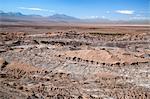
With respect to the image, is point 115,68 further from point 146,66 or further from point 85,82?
point 85,82

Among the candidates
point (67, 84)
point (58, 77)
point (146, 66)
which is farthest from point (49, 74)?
point (146, 66)

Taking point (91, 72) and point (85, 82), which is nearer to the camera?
point (85, 82)

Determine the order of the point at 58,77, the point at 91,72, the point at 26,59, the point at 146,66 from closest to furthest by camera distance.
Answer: the point at 58,77, the point at 91,72, the point at 146,66, the point at 26,59

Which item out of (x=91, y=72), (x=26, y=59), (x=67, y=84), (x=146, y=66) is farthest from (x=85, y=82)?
(x=26, y=59)

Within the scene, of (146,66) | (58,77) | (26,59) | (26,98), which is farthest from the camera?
(26,59)

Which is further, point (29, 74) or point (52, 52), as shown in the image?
point (52, 52)

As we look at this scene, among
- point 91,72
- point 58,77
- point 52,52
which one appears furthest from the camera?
point 52,52

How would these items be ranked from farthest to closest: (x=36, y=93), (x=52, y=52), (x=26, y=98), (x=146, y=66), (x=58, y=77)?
(x=52, y=52)
(x=146, y=66)
(x=58, y=77)
(x=36, y=93)
(x=26, y=98)

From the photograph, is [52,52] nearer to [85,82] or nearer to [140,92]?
[85,82]
